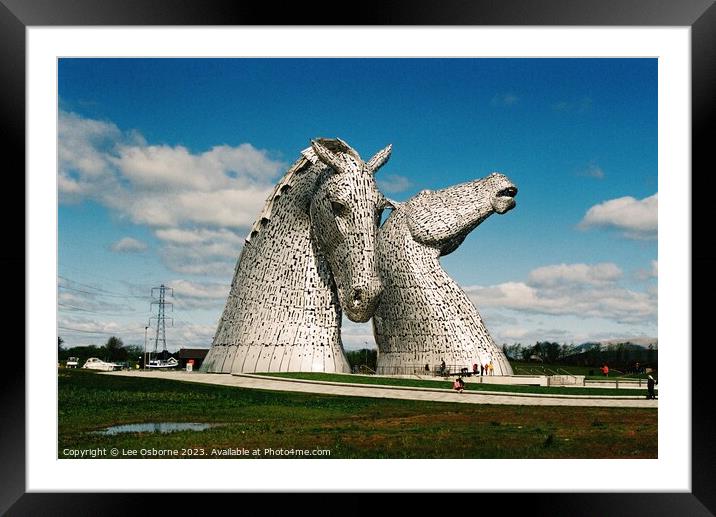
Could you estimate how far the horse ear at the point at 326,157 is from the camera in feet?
50.5

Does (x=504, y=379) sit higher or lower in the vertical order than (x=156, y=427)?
lower

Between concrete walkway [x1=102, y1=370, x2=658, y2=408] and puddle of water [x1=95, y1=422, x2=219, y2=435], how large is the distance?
3570 millimetres

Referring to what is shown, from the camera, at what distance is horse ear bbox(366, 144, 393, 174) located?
17.2 metres

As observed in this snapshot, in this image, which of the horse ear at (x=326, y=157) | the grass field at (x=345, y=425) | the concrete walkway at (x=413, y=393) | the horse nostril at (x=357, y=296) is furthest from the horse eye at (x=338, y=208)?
the grass field at (x=345, y=425)

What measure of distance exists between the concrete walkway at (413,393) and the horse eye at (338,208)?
11.4 feet

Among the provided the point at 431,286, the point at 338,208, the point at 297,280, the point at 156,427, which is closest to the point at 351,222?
the point at 338,208

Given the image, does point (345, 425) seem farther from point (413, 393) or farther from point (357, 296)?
point (357, 296)

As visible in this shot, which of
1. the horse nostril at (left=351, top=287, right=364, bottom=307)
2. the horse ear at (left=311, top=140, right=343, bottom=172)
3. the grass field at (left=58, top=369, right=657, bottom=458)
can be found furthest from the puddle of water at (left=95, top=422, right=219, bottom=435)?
the horse ear at (left=311, top=140, right=343, bottom=172)

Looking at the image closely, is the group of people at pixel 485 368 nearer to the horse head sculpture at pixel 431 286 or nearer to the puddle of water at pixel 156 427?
the horse head sculpture at pixel 431 286

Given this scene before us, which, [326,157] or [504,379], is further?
[504,379]
